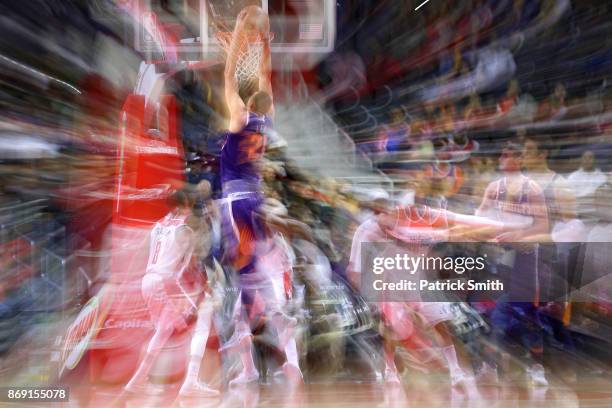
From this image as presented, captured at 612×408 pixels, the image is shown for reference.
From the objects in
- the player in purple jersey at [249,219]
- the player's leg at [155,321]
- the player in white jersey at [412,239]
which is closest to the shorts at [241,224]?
the player in purple jersey at [249,219]

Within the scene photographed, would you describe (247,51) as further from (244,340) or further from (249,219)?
(244,340)

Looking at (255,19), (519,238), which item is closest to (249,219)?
(255,19)

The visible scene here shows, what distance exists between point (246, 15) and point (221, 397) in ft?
6.17

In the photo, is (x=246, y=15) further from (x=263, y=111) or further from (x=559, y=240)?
(x=559, y=240)

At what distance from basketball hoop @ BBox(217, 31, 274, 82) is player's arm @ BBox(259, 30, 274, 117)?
2cm

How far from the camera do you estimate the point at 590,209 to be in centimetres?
298

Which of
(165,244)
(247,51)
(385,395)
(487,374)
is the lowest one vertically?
(385,395)

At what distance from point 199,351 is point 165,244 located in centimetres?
55

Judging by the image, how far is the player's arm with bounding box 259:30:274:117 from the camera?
280 cm

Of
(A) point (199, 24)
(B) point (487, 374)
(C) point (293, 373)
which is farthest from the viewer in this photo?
(B) point (487, 374)

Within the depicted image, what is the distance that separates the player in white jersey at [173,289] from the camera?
2.82 metres

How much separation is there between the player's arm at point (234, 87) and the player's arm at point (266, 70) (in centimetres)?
12

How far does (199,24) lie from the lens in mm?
2783

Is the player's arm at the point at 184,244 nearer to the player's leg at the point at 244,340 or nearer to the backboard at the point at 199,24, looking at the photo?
the player's leg at the point at 244,340
